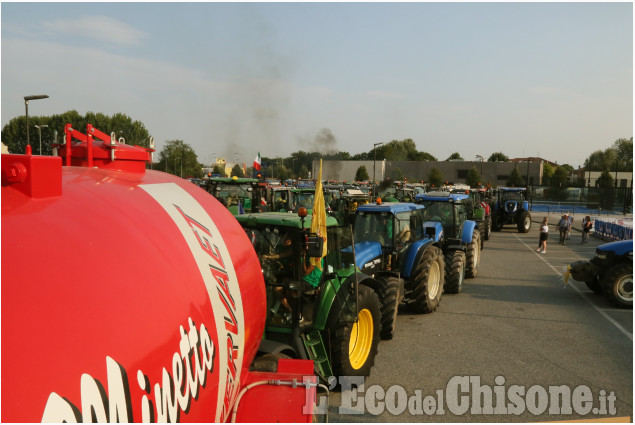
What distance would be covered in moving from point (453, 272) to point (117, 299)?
9.80 meters

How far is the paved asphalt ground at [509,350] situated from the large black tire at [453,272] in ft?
0.59

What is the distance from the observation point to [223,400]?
9.55 feet

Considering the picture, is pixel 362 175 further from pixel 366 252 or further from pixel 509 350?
pixel 509 350

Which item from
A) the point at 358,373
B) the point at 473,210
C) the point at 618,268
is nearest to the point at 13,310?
the point at 358,373

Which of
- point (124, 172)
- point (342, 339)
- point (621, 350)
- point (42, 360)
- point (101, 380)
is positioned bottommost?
point (621, 350)

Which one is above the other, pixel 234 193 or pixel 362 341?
pixel 234 193

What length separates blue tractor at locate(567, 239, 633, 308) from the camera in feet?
32.9

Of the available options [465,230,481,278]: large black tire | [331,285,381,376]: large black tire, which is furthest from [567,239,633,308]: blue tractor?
[331,285,381,376]: large black tire

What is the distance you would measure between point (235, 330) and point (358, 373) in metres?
3.47

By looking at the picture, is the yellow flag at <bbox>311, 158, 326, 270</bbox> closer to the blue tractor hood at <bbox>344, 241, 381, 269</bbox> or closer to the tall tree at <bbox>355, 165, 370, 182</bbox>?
the blue tractor hood at <bbox>344, 241, 381, 269</bbox>

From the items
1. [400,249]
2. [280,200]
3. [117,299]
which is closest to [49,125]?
[280,200]

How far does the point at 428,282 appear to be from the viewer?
9578mm

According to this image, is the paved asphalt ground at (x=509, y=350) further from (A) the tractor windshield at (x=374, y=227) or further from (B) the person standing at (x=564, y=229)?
(B) the person standing at (x=564, y=229)

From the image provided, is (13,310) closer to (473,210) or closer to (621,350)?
(621,350)
